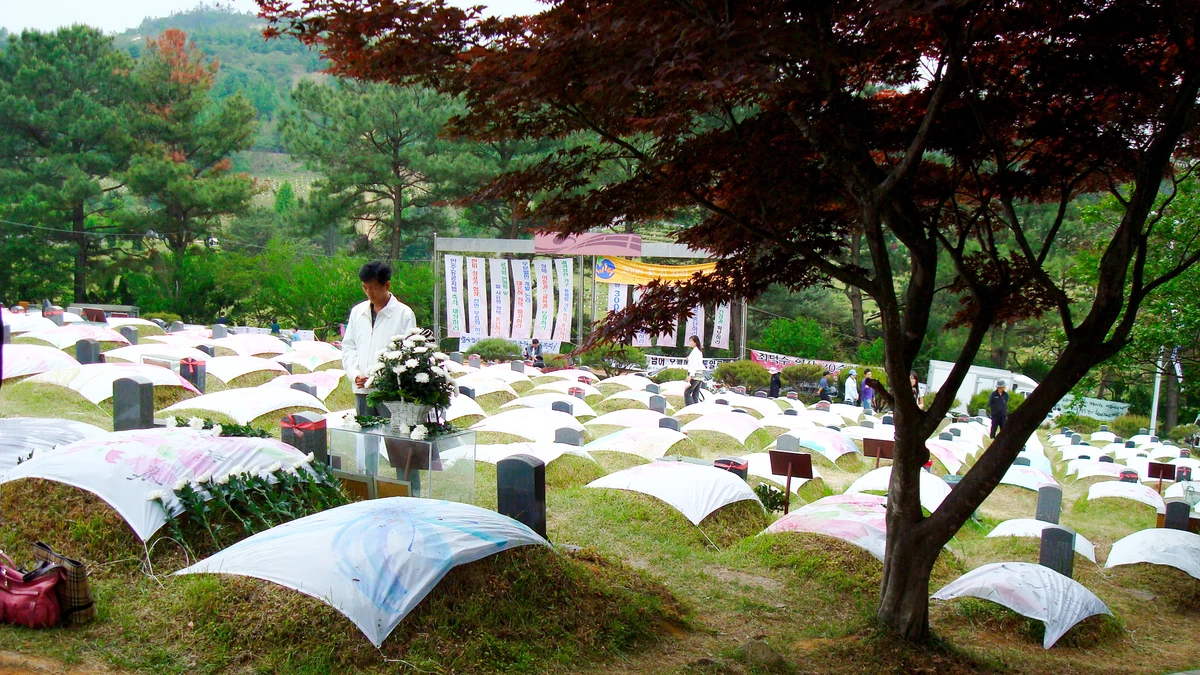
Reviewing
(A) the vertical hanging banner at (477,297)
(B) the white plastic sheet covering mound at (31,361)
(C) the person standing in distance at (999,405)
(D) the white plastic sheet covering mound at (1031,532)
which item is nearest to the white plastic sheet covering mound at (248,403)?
(B) the white plastic sheet covering mound at (31,361)

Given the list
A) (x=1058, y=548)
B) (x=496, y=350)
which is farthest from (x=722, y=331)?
(x=1058, y=548)

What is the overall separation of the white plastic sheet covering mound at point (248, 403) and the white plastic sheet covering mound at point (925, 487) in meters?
6.96

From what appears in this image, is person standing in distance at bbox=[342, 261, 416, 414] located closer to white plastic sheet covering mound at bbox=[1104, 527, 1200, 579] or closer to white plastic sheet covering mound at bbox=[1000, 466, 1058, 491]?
white plastic sheet covering mound at bbox=[1104, 527, 1200, 579]

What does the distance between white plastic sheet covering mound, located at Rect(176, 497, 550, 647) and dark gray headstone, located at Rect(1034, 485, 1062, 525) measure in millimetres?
6403

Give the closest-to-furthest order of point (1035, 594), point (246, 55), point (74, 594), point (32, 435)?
point (74, 594), point (1035, 594), point (32, 435), point (246, 55)

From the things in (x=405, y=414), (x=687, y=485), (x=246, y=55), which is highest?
(x=246, y=55)

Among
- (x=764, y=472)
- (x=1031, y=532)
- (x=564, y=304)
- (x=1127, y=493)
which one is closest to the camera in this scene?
(x=1031, y=532)

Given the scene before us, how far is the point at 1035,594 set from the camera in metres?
6.33

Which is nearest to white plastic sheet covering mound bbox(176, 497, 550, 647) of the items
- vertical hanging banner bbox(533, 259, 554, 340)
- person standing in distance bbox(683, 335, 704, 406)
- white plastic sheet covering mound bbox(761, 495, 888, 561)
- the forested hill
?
white plastic sheet covering mound bbox(761, 495, 888, 561)

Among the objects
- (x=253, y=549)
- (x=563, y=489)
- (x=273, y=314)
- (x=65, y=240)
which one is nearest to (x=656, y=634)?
(x=253, y=549)

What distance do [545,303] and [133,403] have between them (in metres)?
23.4

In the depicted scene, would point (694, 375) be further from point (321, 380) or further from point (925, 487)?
point (925, 487)

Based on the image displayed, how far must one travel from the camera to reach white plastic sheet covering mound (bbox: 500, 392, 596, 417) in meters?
15.2

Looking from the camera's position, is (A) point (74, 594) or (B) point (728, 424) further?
(B) point (728, 424)
